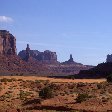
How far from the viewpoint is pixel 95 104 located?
33000 millimetres

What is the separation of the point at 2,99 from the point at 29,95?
13.4 ft

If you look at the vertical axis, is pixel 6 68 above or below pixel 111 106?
above

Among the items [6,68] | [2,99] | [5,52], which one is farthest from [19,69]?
[2,99]

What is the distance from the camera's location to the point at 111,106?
104ft

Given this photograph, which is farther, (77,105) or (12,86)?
(12,86)

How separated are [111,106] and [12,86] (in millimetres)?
23406

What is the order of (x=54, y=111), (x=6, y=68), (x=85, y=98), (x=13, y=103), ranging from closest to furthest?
(x=54, y=111) < (x=85, y=98) < (x=13, y=103) < (x=6, y=68)

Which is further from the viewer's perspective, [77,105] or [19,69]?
[19,69]

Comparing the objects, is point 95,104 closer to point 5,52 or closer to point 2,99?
point 2,99

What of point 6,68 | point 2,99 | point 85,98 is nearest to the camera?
point 85,98

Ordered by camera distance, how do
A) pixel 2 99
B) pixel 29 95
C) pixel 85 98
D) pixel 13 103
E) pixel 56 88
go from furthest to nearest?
pixel 56 88, pixel 29 95, pixel 2 99, pixel 13 103, pixel 85 98

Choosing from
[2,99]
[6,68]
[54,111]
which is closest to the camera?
[54,111]

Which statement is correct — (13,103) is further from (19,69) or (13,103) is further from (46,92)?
(19,69)

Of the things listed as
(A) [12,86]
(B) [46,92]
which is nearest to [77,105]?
(B) [46,92]
